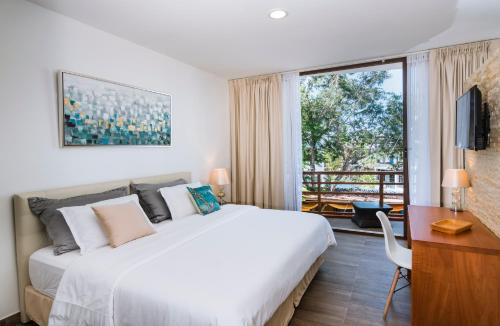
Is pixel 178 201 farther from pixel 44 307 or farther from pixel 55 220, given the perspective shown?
pixel 44 307

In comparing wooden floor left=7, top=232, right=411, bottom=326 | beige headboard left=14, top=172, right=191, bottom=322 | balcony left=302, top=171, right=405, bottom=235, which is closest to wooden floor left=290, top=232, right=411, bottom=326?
wooden floor left=7, top=232, right=411, bottom=326

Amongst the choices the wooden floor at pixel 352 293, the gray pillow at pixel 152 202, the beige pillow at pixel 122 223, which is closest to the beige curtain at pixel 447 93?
the wooden floor at pixel 352 293

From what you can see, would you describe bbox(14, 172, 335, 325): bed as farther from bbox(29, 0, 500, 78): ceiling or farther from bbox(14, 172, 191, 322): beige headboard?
bbox(29, 0, 500, 78): ceiling

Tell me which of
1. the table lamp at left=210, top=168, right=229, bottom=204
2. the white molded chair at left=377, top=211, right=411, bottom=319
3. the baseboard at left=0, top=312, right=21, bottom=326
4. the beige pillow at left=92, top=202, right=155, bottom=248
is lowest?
the baseboard at left=0, top=312, right=21, bottom=326

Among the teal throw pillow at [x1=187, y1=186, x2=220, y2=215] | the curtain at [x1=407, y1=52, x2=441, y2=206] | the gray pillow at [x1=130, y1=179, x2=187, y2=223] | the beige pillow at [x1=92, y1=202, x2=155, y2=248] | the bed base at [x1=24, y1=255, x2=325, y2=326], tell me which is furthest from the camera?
the curtain at [x1=407, y1=52, x2=441, y2=206]

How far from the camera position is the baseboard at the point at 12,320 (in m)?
2.18

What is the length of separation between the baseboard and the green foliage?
6.06 metres

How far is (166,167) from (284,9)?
2321 mm

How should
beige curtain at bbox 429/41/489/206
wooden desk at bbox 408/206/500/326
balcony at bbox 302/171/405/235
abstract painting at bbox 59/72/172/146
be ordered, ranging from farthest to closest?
1. balcony at bbox 302/171/405/235
2. beige curtain at bbox 429/41/489/206
3. abstract painting at bbox 59/72/172/146
4. wooden desk at bbox 408/206/500/326

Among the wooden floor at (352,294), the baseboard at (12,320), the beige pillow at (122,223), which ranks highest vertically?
the beige pillow at (122,223)

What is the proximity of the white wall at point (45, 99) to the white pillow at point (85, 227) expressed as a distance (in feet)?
1.45

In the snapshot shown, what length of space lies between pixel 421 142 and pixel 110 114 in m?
3.79

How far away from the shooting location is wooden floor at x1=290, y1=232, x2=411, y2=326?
2.28m

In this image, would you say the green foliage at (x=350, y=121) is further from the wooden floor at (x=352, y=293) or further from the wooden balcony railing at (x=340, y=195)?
the wooden floor at (x=352, y=293)
